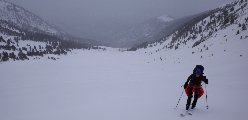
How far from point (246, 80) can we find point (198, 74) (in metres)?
7.07

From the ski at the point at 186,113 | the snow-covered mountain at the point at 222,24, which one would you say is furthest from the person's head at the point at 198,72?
the snow-covered mountain at the point at 222,24

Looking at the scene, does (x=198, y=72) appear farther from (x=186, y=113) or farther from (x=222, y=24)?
(x=222, y=24)

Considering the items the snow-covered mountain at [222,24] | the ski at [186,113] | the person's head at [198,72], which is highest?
the snow-covered mountain at [222,24]

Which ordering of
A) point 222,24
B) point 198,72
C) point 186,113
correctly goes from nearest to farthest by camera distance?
1. point 198,72
2. point 186,113
3. point 222,24

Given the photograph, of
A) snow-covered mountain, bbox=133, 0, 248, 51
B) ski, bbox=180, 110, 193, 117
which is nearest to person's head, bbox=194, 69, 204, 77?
ski, bbox=180, 110, 193, 117

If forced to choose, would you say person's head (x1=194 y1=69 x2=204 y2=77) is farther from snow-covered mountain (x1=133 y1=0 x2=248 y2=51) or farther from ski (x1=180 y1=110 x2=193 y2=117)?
snow-covered mountain (x1=133 y1=0 x2=248 y2=51)

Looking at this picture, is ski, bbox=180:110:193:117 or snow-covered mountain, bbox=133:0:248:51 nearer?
ski, bbox=180:110:193:117

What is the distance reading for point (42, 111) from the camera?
13.6 metres

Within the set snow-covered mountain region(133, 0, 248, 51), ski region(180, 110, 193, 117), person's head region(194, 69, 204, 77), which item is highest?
snow-covered mountain region(133, 0, 248, 51)

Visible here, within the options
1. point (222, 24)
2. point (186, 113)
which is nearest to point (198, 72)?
point (186, 113)

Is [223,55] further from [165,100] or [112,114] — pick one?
[112,114]

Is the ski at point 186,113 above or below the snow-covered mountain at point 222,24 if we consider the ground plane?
below

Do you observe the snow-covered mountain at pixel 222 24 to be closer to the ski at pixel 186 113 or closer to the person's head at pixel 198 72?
the person's head at pixel 198 72

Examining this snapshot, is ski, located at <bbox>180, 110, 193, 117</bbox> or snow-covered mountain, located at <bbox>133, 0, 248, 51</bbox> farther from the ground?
snow-covered mountain, located at <bbox>133, 0, 248, 51</bbox>
